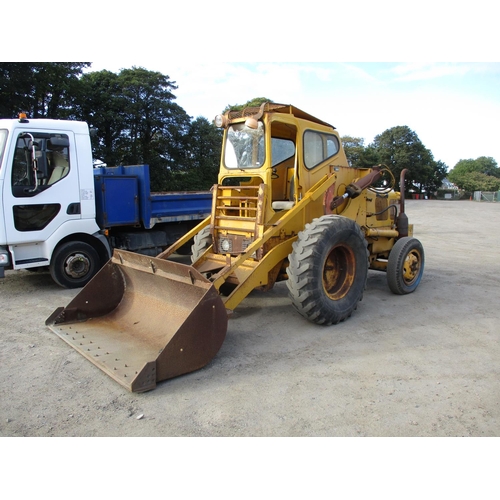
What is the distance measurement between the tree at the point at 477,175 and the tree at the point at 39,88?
194ft

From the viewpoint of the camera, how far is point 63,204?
22.5 feet

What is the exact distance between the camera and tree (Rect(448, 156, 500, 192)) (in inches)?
2447

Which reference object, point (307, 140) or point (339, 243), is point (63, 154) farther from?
point (339, 243)

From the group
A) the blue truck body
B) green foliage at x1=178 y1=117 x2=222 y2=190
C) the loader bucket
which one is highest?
green foliage at x1=178 y1=117 x2=222 y2=190

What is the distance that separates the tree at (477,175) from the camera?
6216 centimetres

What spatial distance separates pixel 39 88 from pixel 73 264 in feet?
39.0

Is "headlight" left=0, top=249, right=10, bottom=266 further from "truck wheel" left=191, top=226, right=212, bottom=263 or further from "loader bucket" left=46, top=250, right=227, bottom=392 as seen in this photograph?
"truck wheel" left=191, top=226, right=212, bottom=263

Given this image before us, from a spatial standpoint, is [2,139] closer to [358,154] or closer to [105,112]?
[105,112]

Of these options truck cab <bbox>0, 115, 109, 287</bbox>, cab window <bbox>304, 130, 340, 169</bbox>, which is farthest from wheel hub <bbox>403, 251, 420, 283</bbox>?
truck cab <bbox>0, 115, 109, 287</bbox>

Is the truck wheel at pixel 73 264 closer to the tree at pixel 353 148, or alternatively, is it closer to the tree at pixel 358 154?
the tree at pixel 353 148

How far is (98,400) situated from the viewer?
3523 mm

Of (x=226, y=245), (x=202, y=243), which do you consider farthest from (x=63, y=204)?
(x=226, y=245)
